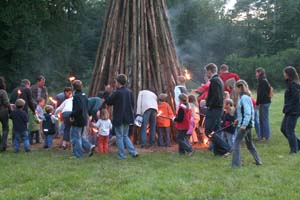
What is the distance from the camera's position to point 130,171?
717 centimetres

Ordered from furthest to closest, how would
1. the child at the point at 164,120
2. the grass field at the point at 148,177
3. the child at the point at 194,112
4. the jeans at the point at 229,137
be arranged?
the child at the point at 164,120
the child at the point at 194,112
the jeans at the point at 229,137
the grass field at the point at 148,177

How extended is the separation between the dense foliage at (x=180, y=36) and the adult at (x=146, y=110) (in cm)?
1418

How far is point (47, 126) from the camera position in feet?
32.3

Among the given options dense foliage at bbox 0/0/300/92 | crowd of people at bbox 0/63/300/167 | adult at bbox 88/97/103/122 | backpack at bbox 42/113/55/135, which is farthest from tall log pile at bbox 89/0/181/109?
dense foliage at bbox 0/0/300/92

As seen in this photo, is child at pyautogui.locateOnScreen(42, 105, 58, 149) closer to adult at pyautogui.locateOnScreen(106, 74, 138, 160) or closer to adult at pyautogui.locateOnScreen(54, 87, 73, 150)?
adult at pyautogui.locateOnScreen(54, 87, 73, 150)

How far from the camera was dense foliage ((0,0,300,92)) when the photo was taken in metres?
27.1

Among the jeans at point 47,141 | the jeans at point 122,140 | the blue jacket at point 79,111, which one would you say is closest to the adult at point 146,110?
the jeans at point 122,140

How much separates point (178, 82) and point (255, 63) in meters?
33.0

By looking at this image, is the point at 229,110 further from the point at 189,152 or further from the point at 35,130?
the point at 35,130

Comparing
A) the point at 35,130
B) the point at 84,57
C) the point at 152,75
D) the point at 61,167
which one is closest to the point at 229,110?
the point at 152,75

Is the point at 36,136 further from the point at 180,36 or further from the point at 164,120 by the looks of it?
the point at 180,36

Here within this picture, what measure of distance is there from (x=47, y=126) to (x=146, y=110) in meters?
2.22

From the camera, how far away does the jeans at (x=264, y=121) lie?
10.8 meters

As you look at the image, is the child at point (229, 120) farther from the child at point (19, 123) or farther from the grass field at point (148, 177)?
the child at point (19, 123)
